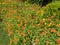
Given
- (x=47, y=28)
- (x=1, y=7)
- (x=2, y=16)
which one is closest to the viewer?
(x=47, y=28)

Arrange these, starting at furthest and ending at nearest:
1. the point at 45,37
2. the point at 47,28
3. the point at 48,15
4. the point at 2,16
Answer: the point at 2,16 < the point at 48,15 < the point at 47,28 < the point at 45,37

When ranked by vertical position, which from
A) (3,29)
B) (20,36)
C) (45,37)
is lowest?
(3,29)

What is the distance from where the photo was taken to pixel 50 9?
722 centimetres

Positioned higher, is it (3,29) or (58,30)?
(58,30)

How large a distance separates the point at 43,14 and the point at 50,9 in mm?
381

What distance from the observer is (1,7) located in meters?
12.4

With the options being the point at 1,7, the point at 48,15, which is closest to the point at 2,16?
the point at 1,7

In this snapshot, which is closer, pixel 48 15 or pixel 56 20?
pixel 56 20

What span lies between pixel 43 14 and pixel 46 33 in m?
1.55

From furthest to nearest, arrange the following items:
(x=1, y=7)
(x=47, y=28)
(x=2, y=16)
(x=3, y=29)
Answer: (x=1, y=7) → (x=2, y=16) → (x=3, y=29) → (x=47, y=28)

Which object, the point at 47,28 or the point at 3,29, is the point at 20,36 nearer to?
the point at 47,28

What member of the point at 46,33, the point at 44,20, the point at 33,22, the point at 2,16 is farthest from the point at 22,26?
the point at 2,16

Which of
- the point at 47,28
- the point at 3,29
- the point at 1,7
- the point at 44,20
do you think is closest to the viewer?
the point at 47,28

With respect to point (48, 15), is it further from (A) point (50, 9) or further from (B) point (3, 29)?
(B) point (3, 29)
